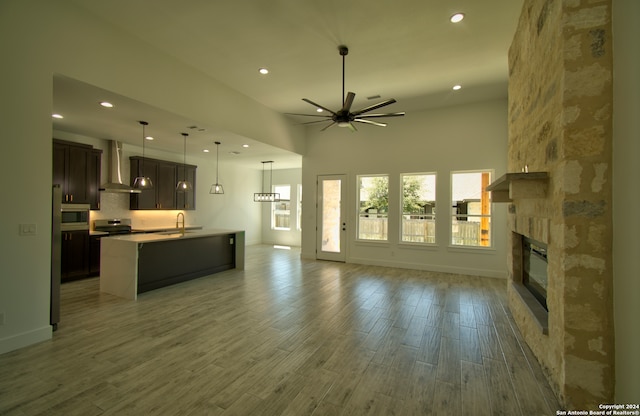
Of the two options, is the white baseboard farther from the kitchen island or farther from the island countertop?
the kitchen island

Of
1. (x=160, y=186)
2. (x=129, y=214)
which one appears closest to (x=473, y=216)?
(x=160, y=186)

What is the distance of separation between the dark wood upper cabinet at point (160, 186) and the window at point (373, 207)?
16.3 ft

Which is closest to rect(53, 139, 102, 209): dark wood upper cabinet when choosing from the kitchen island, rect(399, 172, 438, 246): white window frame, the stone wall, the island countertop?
the island countertop

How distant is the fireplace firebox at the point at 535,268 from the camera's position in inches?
117

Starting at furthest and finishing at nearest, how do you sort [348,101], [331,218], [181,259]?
[331,218]
[181,259]
[348,101]

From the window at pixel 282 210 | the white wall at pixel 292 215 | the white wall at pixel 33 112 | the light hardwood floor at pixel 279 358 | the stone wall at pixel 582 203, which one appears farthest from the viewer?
the window at pixel 282 210

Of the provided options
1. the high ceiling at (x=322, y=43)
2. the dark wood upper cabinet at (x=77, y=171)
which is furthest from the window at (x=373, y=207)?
the dark wood upper cabinet at (x=77, y=171)

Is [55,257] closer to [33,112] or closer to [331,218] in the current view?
[33,112]

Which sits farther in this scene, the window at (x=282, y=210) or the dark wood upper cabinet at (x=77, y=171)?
the window at (x=282, y=210)

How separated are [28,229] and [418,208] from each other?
6564 millimetres

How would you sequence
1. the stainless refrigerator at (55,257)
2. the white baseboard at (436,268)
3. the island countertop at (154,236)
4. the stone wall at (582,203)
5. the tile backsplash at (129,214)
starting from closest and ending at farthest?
the stone wall at (582,203)
the stainless refrigerator at (55,257)
the island countertop at (154,236)
the white baseboard at (436,268)
the tile backsplash at (129,214)

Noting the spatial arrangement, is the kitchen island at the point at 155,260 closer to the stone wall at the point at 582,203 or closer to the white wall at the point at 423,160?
the white wall at the point at 423,160

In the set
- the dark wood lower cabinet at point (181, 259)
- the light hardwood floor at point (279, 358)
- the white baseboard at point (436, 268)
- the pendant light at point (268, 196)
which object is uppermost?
the pendant light at point (268, 196)

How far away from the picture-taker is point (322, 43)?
3.94 meters
